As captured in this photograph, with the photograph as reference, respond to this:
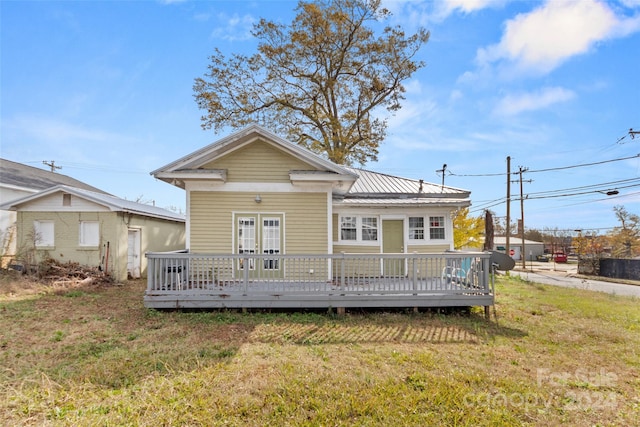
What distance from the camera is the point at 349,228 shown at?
10.4m

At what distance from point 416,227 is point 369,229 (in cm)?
161

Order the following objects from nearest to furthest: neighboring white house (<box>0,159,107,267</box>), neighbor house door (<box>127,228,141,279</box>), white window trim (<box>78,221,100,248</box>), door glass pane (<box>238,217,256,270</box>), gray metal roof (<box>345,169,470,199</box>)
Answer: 1. door glass pane (<box>238,217,256,270</box>)
2. gray metal roof (<box>345,169,470,199</box>)
3. white window trim (<box>78,221,100,248</box>)
4. neighbor house door (<box>127,228,141,279</box>)
5. neighboring white house (<box>0,159,107,267</box>)

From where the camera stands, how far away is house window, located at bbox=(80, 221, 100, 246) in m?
11.6

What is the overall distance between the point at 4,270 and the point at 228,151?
10.6 metres

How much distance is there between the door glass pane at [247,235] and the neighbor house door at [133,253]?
6.59m

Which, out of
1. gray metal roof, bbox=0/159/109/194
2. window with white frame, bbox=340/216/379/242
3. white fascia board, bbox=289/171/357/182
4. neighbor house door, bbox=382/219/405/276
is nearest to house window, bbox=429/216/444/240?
neighbor house door, bbox=382/219/405/276

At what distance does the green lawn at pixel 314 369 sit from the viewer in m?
3.32

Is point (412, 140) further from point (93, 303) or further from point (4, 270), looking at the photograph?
point (4, 270)

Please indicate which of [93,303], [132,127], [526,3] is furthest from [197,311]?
[526,3]

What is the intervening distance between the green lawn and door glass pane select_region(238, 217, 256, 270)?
218 cm

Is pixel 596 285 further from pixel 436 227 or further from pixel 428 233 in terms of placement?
pixel 428 233

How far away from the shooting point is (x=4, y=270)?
38.1 feet

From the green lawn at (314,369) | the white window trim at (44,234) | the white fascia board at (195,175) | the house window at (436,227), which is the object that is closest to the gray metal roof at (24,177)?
the white window trim at (44,234)

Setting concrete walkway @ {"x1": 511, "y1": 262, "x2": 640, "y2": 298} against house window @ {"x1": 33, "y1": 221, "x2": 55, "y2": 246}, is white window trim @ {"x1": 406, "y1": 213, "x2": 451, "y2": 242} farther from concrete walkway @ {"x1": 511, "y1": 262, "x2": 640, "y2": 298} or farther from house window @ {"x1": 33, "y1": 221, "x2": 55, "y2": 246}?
house window @ {"x1": 33, "y1": 221, "x2": 55, "y2": 246}
